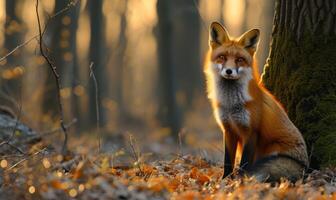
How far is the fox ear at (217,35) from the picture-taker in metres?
7.47

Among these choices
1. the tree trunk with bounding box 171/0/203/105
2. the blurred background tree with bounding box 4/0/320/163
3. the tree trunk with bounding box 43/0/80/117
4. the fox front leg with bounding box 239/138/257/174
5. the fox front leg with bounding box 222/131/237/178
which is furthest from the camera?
the tree trunk with bounding box 171/0/203/105

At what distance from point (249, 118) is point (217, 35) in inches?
48.5

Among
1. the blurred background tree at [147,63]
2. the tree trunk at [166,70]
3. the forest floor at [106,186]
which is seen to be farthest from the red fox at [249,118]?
the tree trunk at [166,70]

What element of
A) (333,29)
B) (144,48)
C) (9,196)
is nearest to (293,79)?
(333,29)

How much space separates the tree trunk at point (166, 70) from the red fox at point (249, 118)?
12.4m

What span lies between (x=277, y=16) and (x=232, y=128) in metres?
2.08

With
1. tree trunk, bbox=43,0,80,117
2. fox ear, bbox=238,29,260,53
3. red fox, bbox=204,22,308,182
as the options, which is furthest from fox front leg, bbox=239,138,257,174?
tree trunk, bbox=43,0,80,117

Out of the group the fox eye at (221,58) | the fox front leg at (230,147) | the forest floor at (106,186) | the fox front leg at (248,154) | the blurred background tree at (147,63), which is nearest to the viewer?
the forest floor at (106,186)

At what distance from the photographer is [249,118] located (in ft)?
23.5

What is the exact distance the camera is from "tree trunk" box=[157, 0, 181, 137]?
1970cm

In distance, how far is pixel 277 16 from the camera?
8367mm

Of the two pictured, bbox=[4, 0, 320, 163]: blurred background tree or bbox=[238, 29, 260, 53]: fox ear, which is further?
bbox=[4, 0, 320, 163]: blurred background tree

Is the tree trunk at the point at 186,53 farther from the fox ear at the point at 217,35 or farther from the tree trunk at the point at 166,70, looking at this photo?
the fox ear at the point at 217,35

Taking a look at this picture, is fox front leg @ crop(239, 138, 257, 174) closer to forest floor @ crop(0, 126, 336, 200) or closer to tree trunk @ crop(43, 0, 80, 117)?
forest floor @ crop(0, 126, 336, 200)
